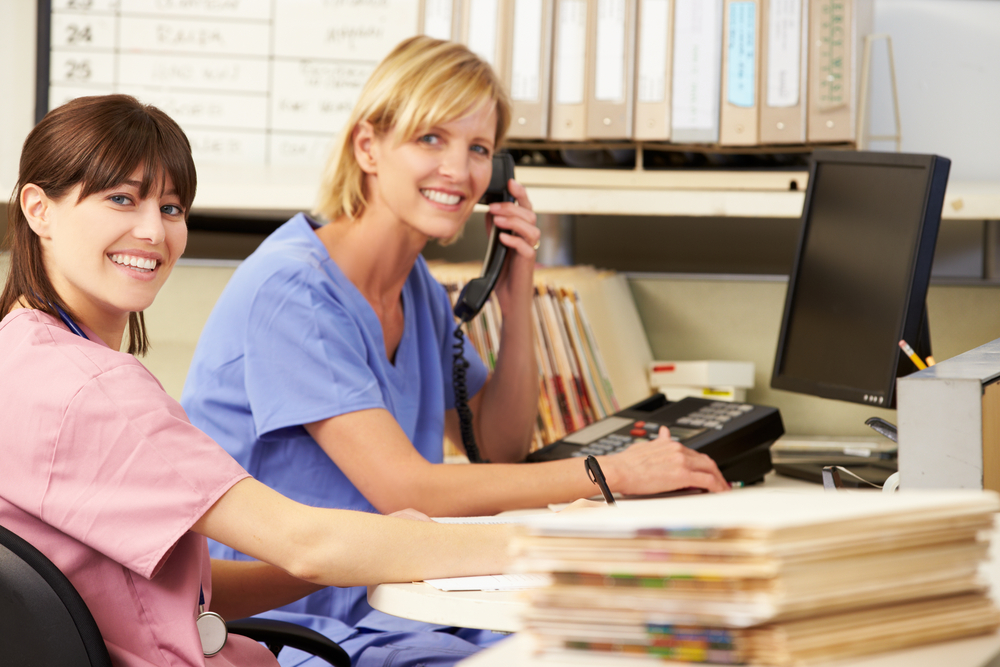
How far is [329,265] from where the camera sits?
1394mm

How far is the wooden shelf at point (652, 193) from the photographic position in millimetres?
1724

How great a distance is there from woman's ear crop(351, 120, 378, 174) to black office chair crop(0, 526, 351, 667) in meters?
0.92

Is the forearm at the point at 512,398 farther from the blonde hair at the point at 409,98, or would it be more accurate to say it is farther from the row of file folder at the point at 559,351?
the blonde hair at the point at 409,98

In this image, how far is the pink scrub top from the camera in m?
0.80

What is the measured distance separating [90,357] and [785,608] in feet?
2.08

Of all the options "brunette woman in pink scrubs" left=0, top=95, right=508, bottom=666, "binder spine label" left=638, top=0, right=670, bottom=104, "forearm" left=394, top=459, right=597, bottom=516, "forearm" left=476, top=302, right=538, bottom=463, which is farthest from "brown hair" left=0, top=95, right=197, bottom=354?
"binder spine label" left=638, top=0, right=670, bottom=104

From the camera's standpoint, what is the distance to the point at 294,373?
1.23 m

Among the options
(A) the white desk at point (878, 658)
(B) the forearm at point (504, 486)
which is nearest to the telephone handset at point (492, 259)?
(B) the forearm at point (504, 486)

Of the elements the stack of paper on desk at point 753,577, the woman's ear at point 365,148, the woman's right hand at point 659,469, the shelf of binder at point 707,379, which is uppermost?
the woman's ear at point 365,148

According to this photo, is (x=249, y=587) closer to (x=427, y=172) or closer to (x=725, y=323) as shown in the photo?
(x=427, y=172)

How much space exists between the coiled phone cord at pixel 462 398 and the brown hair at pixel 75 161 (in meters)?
0.76

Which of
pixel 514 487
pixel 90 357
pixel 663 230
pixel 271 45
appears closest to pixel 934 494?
pixel 90 357

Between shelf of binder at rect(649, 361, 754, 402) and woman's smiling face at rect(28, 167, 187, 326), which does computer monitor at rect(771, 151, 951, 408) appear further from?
woman's smiling face at rect(28, 167, 187, 326)

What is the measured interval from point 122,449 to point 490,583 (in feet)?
1.14
